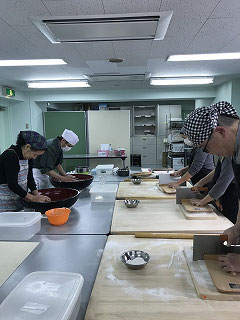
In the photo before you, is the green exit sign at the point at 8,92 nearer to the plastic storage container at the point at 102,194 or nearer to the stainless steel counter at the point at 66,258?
the plastic storage container at the point at 102,194

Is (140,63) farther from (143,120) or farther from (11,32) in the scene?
(143,120)

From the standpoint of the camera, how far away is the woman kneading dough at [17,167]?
184 centimetres

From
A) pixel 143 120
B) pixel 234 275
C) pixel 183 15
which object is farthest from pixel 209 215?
pixel 143 120

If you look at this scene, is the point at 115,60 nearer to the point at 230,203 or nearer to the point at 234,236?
the point at 230,203

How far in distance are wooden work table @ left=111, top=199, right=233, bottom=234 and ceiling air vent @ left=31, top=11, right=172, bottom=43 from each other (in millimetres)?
1533

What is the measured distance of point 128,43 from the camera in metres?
2.72

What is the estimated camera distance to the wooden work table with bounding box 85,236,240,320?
2.66 ft

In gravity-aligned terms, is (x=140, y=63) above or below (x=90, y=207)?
above

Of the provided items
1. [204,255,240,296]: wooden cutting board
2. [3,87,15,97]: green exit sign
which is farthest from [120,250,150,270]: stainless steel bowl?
[3,87,15,97]: green exit sign

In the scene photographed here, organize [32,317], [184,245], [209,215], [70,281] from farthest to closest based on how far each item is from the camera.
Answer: [209,215]
[184,245]
[70,281]
[32,317]

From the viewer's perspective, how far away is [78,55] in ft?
10.4

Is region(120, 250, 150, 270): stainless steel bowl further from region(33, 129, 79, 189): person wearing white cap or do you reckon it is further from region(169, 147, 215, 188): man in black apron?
region(33, 129, 79, 189): person wearing white cap

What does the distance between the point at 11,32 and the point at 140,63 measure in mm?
1844

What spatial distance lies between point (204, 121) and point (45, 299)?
0.94 m
